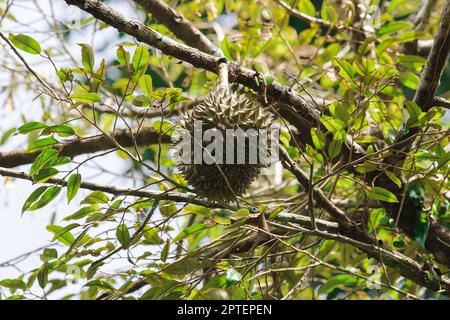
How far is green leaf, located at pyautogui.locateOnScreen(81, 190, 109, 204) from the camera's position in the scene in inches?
57.8

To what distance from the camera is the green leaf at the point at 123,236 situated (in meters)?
1.47

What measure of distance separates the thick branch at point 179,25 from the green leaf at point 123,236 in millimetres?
867

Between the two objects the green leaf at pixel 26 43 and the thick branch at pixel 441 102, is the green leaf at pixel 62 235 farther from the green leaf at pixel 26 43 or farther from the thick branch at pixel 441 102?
the thick branch at pixel 441 102

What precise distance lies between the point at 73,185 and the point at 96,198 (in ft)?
0.25

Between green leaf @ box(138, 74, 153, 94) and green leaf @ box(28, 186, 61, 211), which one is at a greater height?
green leaf @ box(138, 74, 153, 94)

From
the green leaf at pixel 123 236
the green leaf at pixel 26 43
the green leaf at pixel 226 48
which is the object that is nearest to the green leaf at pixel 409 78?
the green leaf at pixel 226 48

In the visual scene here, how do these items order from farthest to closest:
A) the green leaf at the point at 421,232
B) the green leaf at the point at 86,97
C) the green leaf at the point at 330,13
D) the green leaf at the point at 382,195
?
the green leaf at the point at 330,13 → the green leaf at the point at 421,232 → the green leaf at the point at 382,195 → the green leaf at the point at 86,97

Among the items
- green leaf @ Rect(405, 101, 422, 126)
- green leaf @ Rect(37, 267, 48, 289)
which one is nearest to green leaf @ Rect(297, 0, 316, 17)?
green leaf @ Rect(405, 101, 422, 126)

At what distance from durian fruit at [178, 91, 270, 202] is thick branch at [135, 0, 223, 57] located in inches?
28.6

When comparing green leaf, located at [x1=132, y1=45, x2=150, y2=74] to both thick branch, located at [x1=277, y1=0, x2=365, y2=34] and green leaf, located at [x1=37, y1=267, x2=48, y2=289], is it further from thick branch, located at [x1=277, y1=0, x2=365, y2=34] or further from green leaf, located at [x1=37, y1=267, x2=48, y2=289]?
thick branch, located at [x1=277, y1=0, x2=365, y2=34]

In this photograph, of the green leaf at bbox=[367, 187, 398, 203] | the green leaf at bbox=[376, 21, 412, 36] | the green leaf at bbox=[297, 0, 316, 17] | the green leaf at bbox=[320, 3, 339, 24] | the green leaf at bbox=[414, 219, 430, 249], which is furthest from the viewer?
the green leaf at bbox=[297, 0, 316, 17]

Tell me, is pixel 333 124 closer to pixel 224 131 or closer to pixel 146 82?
pixel 224 131

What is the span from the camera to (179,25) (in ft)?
7.07
